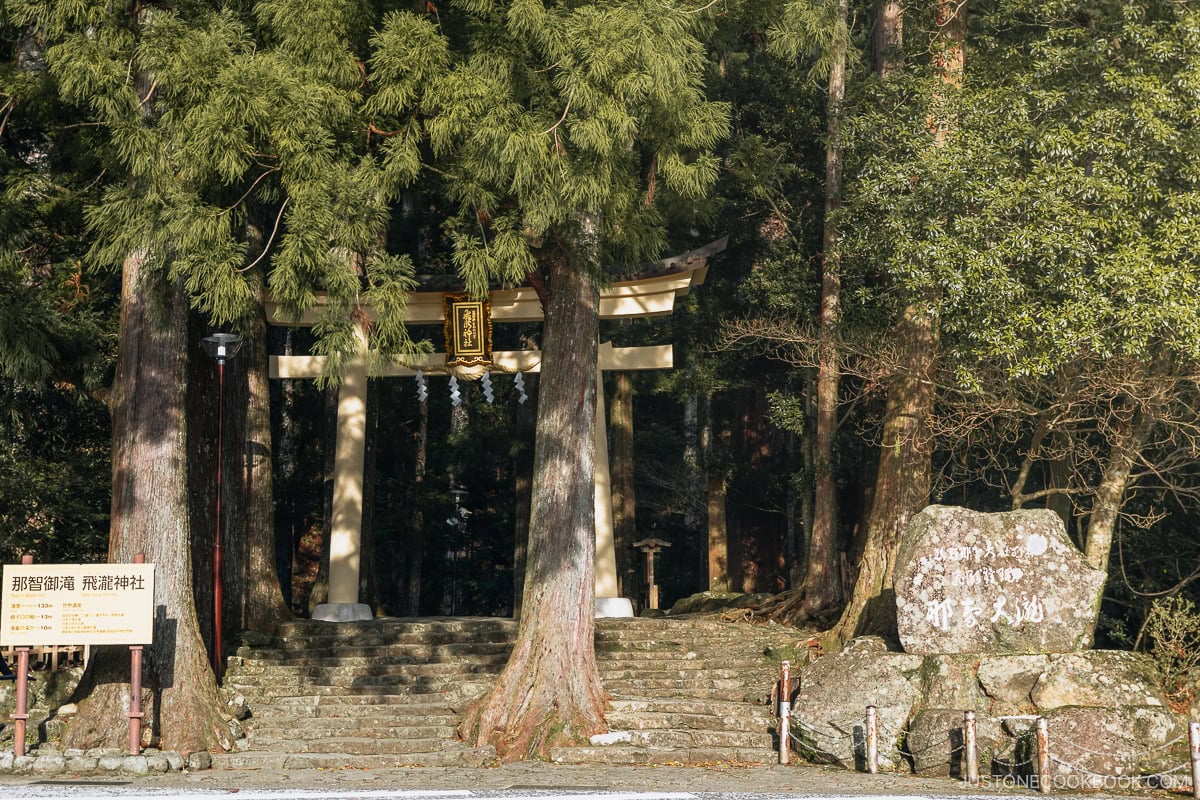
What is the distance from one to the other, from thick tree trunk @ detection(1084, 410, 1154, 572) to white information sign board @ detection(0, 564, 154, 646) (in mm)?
10013

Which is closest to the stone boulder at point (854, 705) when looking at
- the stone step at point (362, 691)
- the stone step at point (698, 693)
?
the stone step at point (698, 693)

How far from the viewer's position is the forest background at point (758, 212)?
11883 mm

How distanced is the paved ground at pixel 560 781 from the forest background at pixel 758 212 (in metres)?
3.53

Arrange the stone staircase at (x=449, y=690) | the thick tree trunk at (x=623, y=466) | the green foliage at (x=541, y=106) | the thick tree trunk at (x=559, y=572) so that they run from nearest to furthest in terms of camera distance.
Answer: the green foliage at (x=541, y=106), the thick tree trunk at (x=559, y=572), the stone staircase at (x=449, y=690), the thick tree trunk at (x=623, y=466)

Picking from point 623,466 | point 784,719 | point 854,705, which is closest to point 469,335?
point 784,719

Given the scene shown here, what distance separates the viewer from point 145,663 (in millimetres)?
12789

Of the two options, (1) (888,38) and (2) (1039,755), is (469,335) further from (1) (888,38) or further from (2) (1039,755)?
(2) (1039,755)

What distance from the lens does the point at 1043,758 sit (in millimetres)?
11086

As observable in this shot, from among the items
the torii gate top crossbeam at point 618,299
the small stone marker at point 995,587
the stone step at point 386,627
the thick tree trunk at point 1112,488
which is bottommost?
the stone step at point 386,627

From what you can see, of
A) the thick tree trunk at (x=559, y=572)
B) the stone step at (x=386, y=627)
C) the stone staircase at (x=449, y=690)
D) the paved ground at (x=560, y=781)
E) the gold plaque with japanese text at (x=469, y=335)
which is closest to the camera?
the paved ground at (x=560, y=781)

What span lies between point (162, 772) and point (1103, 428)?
1050 centimetres

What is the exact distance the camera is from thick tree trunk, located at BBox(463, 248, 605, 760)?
12828mm

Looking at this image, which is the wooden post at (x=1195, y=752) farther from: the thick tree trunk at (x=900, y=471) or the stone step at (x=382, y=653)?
the stone step at (x=382, y=653)

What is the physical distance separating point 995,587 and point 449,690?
6.12 m
